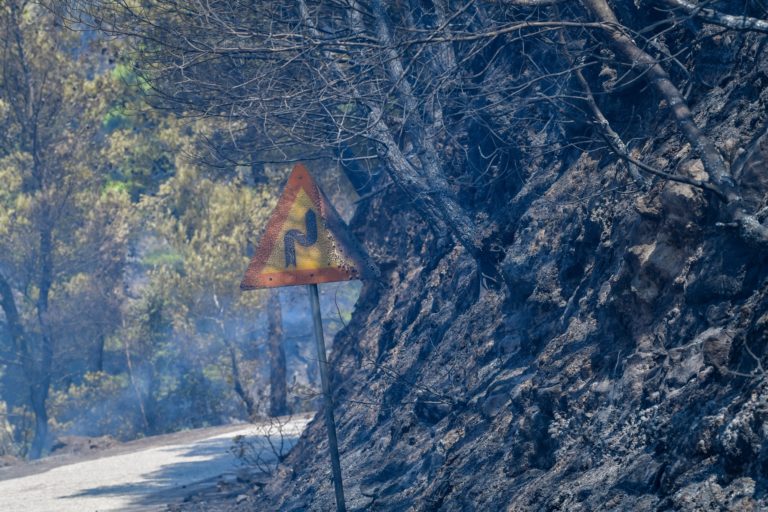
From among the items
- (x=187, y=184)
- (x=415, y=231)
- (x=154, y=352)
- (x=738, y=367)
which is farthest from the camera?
(x=154, y=352)

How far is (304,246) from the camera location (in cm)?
668

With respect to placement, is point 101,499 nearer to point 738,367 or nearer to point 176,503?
point 176,503

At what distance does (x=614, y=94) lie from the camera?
305 inches

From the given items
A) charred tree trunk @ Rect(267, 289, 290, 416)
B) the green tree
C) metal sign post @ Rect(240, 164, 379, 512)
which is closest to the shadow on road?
metal sign post @ Rect(240, 164, 379, 512)

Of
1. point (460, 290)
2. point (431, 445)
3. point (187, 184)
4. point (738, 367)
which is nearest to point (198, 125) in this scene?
point (187, 184)

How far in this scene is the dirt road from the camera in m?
12.2

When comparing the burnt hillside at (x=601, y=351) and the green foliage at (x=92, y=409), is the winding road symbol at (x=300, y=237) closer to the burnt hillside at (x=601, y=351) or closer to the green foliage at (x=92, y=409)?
the burnt hillside at (x=601, y=351)

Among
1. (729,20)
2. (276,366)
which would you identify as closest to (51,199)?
(276,366)

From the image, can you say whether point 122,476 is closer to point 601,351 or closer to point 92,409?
point 601,351

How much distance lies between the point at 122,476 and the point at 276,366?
12.7 meters

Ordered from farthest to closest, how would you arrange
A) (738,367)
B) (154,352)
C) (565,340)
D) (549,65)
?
(154,352) < (549,65) < (565,340) < (738,367)

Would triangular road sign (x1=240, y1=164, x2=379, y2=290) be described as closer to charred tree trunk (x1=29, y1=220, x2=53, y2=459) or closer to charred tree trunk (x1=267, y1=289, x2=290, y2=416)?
charred tree trunk (x1=267, y1=289, x2=290, y2=416)

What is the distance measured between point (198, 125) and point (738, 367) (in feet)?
75.3

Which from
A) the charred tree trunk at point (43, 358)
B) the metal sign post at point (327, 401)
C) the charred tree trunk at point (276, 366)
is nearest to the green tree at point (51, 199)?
the charred tree trunk at point (43, 358)
